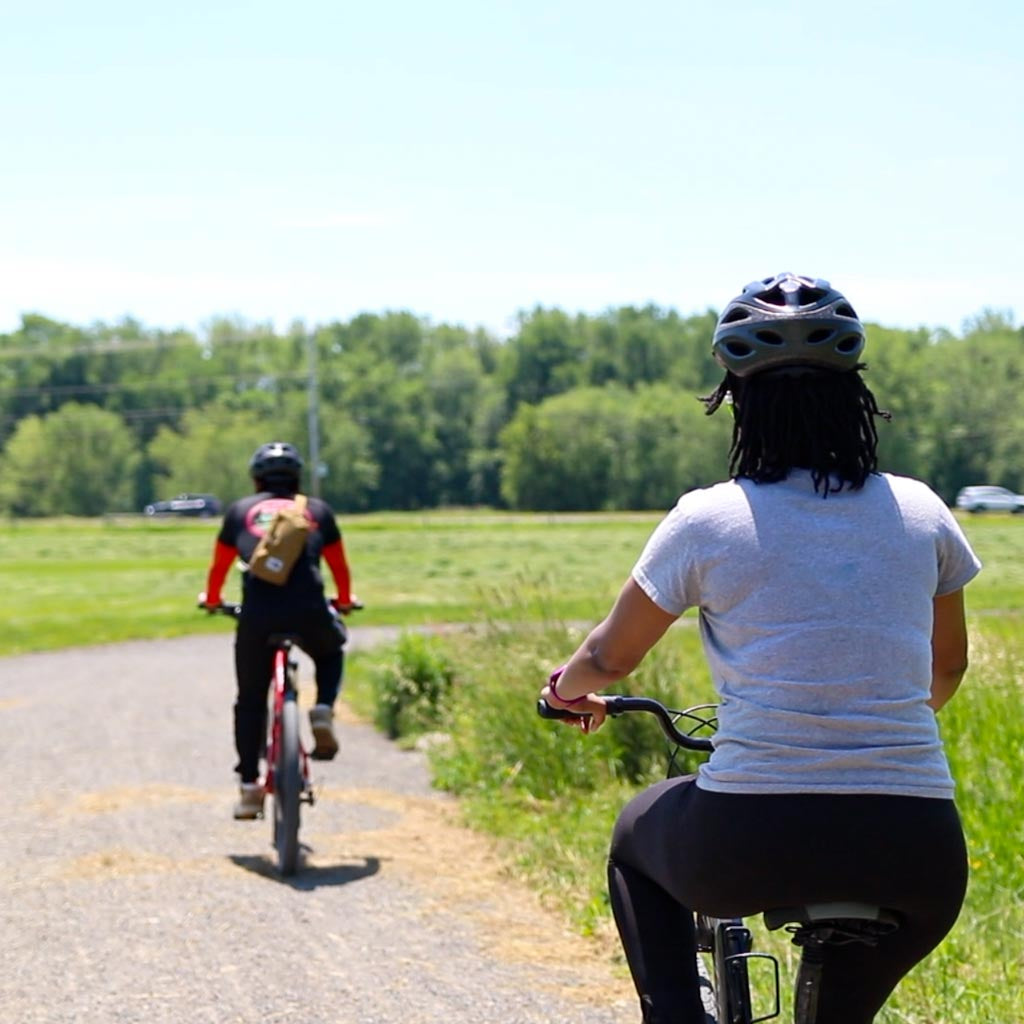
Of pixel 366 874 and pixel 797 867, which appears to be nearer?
pixel 797 867

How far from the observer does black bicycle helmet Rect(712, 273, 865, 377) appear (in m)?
3.07

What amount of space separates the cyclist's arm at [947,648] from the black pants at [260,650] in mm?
5101

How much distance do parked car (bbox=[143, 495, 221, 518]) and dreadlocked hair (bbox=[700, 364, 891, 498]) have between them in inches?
4246

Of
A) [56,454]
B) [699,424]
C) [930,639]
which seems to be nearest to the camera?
[930,639]

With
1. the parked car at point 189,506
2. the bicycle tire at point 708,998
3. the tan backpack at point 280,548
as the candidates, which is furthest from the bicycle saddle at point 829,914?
the parked car at point 189,506

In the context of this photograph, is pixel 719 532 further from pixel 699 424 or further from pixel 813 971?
pixel 699 424

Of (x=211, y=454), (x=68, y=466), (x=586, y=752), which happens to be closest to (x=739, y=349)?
(x=586, y=752)

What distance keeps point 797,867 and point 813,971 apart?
36 centimetres

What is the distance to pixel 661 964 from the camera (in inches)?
124

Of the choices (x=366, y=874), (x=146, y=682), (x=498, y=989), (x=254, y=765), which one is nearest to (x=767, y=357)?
(x=498, y=989)

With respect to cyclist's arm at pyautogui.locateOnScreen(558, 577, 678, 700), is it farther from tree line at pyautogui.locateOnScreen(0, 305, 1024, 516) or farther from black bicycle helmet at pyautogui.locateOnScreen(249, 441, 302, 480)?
tree line at pyautogui.locateOnScreen(0, 305, 1024, 516)

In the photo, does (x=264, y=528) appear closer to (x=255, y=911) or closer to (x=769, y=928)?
(x=255, y=911)

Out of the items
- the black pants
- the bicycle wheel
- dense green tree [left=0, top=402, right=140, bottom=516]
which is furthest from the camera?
dense green tree [left=0, top=402, right=140, bottom=516]

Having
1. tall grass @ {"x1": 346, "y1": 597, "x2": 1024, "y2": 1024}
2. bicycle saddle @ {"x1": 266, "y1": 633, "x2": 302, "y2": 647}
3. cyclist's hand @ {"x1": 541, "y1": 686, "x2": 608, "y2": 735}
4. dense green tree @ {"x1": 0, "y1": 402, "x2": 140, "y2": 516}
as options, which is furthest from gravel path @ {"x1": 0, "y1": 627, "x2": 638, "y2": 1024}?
dense green tree @ {"x1": 0, "y1": 402, "x2": 140, "y2": 516}
